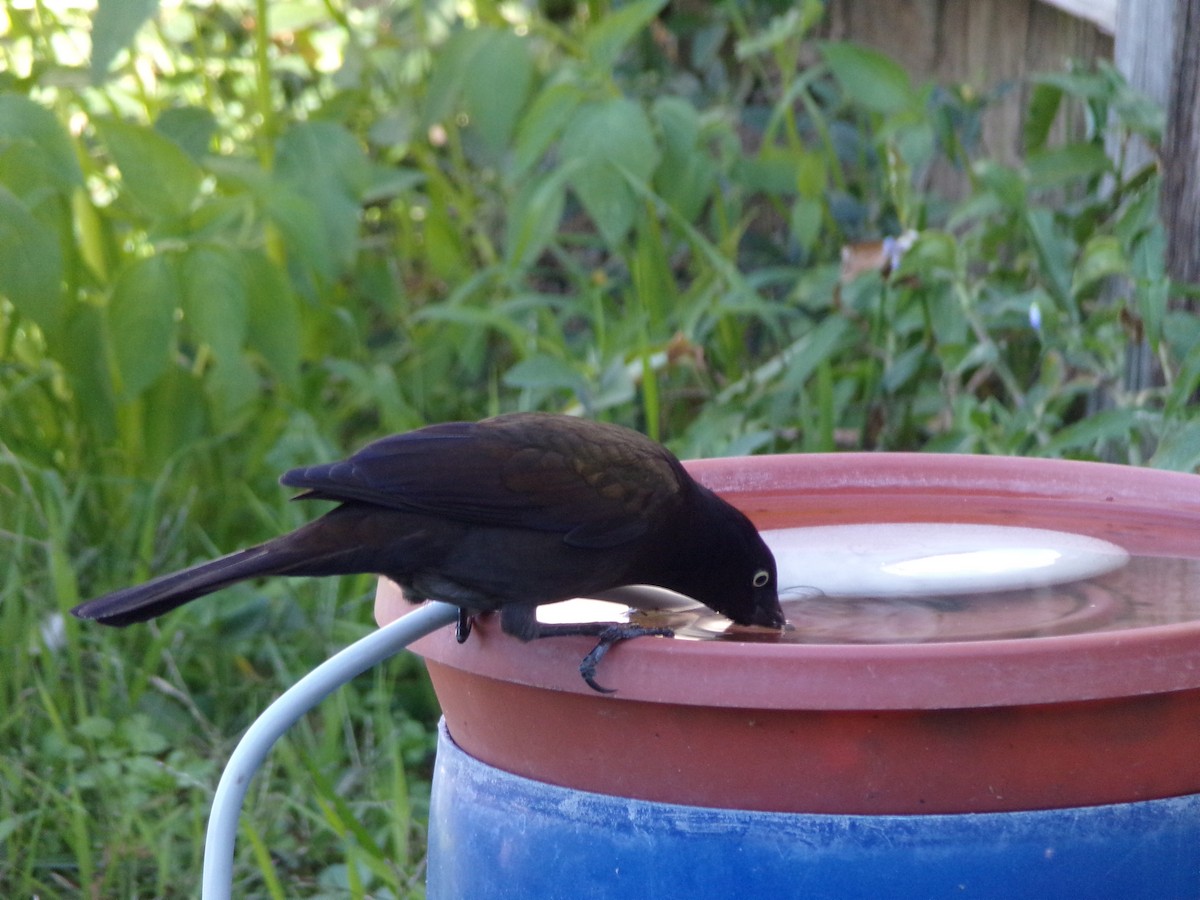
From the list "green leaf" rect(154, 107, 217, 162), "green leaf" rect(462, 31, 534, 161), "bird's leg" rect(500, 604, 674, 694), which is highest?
"green leaf" rect(462, 31, 534, 161)

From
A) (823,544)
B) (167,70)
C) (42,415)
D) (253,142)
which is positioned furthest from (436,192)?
(823,544)

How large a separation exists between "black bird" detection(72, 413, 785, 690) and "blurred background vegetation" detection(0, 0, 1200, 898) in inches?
31.3

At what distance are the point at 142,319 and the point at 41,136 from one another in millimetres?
460

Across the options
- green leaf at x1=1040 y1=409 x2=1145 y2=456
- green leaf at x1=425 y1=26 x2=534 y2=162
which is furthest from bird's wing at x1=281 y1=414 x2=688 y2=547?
green leaf at x1=425 y1=26 x2=534 y2=162

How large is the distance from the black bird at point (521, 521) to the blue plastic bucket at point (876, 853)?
470 millimetres

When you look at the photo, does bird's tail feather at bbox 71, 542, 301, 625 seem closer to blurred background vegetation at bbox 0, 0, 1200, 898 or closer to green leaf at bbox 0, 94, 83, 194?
blurred background vegetation at bbox 0, 0, 1200, 898

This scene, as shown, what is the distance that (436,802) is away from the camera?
6.57ft

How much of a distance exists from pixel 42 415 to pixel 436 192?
4.93 ft

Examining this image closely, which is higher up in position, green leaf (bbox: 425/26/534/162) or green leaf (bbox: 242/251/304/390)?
green leaf (bbox: 425/26/534/162)

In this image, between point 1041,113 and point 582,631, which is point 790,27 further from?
point 582,631

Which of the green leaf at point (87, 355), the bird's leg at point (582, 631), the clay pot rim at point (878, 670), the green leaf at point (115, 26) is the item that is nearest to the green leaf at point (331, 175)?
the green leaf at point (87, 355)

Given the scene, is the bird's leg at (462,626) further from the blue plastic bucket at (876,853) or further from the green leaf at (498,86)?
the green leaf at (498,86)

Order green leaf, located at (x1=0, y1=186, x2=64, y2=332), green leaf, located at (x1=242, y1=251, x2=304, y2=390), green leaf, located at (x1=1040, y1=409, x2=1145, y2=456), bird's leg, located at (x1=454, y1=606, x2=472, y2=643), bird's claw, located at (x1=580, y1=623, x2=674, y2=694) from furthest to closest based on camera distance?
green leaf, located at (x1=242, y1=251, x2=304, y2=390) → green leaf, located at (x1=0, y1=186, x2=64, y2=332) → green leaf, located at (x1=1040, y1=409, x2=1145, y2=456) → bird's leg, located at (x1=454, y1=606, x2=472, y2=643) → bird's claw, located at (x1=580, y1=623, x2=674, y2=694)

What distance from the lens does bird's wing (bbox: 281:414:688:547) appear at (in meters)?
2.14
